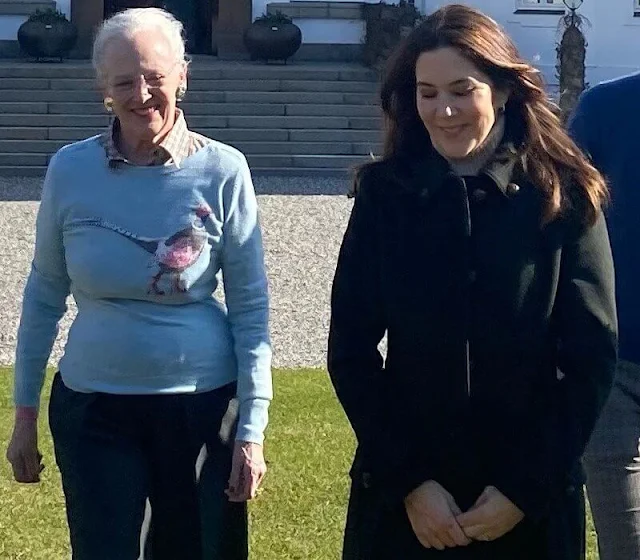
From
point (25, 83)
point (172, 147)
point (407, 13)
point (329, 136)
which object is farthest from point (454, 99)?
point (407, 13)

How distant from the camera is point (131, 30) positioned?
3.24 metres

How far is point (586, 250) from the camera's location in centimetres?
289

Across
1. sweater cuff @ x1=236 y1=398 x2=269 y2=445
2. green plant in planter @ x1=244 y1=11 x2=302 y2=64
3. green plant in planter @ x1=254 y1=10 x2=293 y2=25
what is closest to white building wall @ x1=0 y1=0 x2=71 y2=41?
green plant in planter @ x1=244 y1=11 x2=302 y2=64

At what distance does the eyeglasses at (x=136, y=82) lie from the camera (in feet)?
10.6

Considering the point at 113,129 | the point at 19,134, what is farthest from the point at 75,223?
the point at 19,134

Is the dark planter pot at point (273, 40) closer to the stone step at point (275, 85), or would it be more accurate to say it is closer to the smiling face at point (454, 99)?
the stone step at point (275, 85)

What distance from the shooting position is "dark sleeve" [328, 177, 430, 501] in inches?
114

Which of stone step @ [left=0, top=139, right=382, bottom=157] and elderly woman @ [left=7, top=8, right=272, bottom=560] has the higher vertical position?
elderly woman @ [left=7, top=8, right=272, bottom=560]

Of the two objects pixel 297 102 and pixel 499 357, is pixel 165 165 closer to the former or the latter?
pixel 499 357

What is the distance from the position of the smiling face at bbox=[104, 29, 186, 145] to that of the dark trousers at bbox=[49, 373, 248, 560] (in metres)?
0.62

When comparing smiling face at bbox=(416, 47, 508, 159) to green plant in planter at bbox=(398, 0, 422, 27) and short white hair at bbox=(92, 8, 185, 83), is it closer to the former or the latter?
short white hair at bbox=(92, 8, 185, 83)

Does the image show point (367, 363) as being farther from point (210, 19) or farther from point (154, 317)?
point (210, 19)

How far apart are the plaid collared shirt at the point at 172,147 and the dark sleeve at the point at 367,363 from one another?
1.79 feet

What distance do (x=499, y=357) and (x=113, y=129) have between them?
111 centimetres
